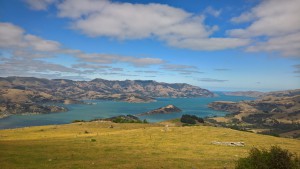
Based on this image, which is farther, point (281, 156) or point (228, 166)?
point (228, 166)

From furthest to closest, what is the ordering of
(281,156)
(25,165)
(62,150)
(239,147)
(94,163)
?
(239,147)
(62,150)
(94,163)
(25,165)
(281,156)

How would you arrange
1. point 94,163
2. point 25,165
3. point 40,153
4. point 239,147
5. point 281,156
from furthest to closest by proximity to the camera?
point 239,147 < point 40,153 < point 94,163 < point 25,165 < point 281,156

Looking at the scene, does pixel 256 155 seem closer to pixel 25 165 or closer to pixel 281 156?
pixel 281 156

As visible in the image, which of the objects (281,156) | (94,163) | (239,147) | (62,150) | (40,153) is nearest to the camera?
(281,156)

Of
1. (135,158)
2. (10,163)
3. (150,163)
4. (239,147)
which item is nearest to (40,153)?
(10,163)

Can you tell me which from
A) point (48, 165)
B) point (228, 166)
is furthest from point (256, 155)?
point (48, 165)

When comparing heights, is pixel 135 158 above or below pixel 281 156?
below

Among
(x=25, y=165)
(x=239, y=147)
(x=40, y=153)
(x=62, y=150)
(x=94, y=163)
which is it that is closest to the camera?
(x=25, y=165)

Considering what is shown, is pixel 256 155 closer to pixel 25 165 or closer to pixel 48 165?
pixel 48 165

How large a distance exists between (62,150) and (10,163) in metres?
10.3

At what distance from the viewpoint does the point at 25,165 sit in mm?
26547

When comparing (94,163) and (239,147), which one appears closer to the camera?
(94,163)

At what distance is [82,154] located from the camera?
34.6m

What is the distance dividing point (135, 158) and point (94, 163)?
641 centimetres
